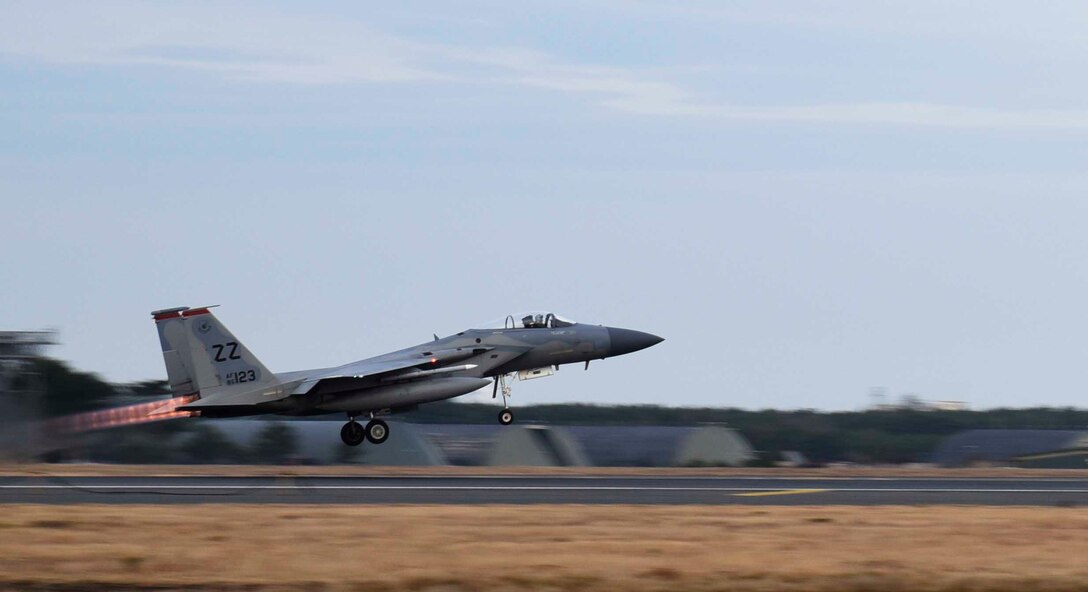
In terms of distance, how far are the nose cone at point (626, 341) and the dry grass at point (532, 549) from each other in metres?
16.2

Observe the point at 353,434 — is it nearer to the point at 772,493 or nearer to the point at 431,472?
the point at 431,472

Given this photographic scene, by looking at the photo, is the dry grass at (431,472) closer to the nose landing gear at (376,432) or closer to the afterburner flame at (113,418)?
the nose landing gear at (376,432)

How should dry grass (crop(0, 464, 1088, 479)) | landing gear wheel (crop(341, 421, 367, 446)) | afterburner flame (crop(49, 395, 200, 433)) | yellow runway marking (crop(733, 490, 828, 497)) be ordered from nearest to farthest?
yellow runway marking (crop(733, 490, 828, 497)), dry grass (crop(0, 464, 1088, 479)), landing gear wheel (crop(341, 421, 367, 446)), afterburner flame (crop(49, 395, 200, 433))

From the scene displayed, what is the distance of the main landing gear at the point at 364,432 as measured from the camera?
36.2m

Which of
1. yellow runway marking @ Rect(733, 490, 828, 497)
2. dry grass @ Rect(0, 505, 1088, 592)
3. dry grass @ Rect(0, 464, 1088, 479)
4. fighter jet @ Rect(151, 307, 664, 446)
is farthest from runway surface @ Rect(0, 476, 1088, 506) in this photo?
fighter jet @ Rect(151, 307, 664, 446)

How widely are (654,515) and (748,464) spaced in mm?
28229

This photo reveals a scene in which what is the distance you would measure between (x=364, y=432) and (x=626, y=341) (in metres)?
7.78

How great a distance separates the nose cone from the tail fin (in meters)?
9.44

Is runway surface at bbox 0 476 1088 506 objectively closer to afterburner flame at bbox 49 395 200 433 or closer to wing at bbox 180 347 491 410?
wing at bbox 180 347 491 410

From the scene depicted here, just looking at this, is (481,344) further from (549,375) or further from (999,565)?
(999,565)

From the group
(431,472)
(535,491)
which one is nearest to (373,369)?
(431,472)

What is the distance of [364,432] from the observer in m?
36.3

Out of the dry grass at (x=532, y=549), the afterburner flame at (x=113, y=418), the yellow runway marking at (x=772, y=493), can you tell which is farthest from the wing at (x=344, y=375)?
the dry grass at (x=532, y=549)

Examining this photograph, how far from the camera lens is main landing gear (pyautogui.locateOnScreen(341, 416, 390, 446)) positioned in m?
36.2
